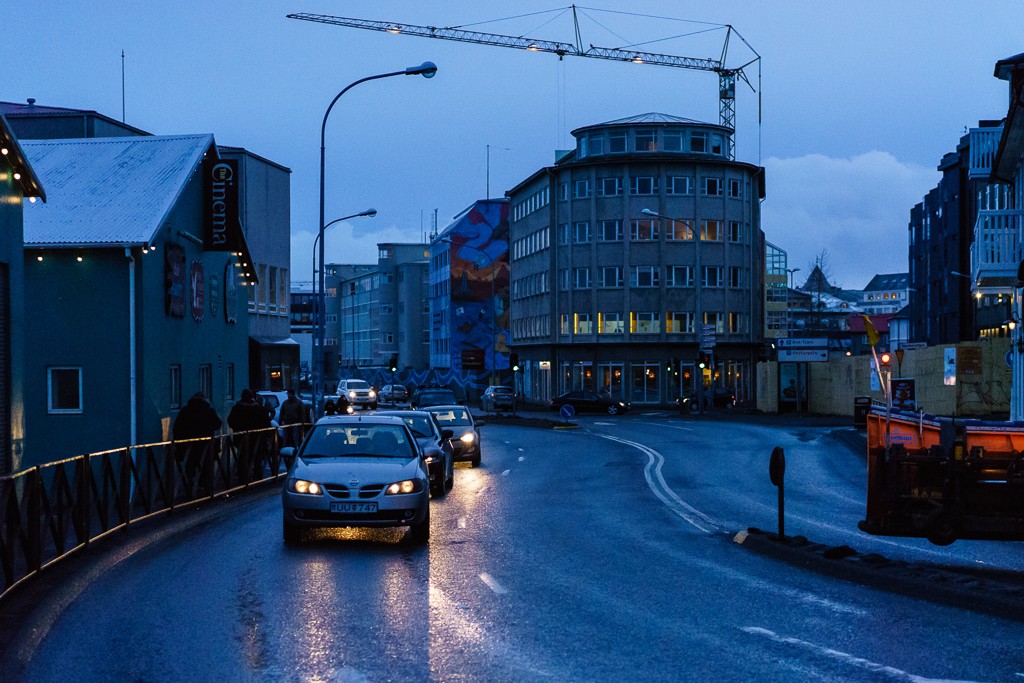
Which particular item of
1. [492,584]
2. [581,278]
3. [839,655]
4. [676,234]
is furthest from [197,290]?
[676,234]

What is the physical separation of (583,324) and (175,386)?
5247cm

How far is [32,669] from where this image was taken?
316 inches

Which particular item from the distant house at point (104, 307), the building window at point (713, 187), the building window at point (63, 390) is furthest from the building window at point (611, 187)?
the building window at point (63, 390)

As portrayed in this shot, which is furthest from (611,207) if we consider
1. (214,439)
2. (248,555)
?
(248,555)

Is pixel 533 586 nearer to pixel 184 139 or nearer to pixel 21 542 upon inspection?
pixel 21 542

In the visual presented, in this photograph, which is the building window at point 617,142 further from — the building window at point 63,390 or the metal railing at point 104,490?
the metal railing at point 104,490

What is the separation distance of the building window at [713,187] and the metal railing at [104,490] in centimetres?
5934

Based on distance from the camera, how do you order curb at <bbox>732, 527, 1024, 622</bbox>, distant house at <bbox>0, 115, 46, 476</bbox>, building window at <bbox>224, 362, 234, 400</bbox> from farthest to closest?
building window at <bbox>224, 362, 234, 400</bbox>
distant house at <bbox>0, 115, 46, 476</bbox>
curb at <bbox>732, 527, 1024, 622</bbox>

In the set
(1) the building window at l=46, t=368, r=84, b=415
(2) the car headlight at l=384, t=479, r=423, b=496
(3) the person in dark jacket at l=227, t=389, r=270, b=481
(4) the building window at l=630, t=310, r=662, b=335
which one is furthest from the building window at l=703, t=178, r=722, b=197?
(2) the car headlight at l=384, t=479, r=423, b=496

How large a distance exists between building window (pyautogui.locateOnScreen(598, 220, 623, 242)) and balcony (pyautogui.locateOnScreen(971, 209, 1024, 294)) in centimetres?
4647

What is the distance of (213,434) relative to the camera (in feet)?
77.5

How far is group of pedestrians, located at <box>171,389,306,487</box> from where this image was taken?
19141 millimetres

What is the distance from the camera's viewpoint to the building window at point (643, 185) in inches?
3103

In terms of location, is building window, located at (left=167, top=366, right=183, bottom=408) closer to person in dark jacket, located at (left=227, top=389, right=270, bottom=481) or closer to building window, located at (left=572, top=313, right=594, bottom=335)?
person in dark jacket, located at (left=227, top=389, right=270, bottom=481)
